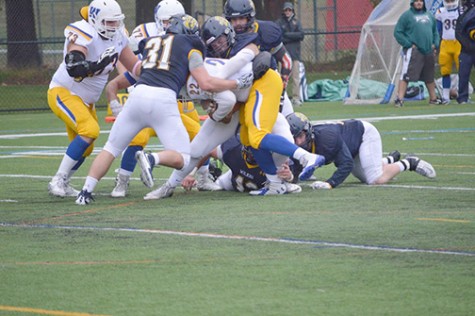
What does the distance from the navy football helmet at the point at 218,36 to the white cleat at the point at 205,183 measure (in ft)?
4.18

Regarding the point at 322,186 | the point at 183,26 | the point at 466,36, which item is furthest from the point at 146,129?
the point at 466,36

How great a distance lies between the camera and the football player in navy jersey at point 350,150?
934 cm

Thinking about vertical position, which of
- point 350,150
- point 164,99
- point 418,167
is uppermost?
point 164,99

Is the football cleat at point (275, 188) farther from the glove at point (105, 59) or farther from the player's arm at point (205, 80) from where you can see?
the glove at point (105, 59)

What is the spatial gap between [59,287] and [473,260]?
2.30 m

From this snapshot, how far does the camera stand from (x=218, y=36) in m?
9.02

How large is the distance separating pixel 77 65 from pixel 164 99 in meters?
0.97

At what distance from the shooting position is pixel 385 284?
5.56m

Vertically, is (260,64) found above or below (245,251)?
above

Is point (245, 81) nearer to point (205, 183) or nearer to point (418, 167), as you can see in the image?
point (205, 183)

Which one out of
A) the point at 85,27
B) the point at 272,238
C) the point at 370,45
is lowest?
the point at 370,45

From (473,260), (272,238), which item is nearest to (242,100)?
(272,238)

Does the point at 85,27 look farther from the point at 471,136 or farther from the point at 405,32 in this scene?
the point at 405,32

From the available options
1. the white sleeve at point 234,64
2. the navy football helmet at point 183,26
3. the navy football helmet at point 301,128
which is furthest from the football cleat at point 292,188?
the navy football helmet at point 183,26
